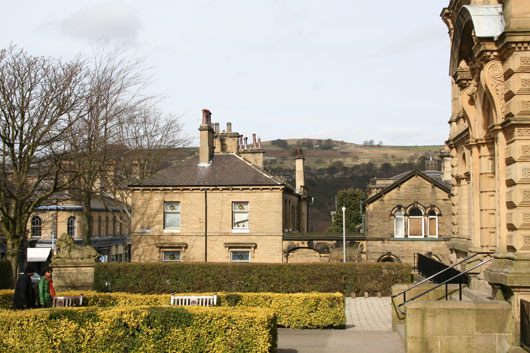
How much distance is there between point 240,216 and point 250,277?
31.4ft

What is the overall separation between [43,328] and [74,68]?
17.5 m

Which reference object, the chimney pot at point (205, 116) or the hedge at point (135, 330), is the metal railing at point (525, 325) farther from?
the chimney pot at point (205, 116)

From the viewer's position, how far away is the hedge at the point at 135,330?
13.5m

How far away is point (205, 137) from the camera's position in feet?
138

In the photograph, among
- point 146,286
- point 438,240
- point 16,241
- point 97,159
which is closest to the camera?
point 16,241

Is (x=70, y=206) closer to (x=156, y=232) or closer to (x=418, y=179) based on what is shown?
(x=156, y=232)

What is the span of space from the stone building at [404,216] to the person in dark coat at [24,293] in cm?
2551

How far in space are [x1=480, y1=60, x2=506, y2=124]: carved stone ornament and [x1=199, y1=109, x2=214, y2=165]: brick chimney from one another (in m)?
29.3

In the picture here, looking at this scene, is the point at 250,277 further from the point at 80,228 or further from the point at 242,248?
the point at 80,228

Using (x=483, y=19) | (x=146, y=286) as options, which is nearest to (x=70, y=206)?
(x=146, y=286)

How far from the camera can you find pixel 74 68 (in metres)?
29.0

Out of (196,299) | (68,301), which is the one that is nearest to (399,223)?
(196,299)

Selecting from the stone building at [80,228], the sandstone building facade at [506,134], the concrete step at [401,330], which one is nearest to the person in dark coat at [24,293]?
the concrete step at [401,330]

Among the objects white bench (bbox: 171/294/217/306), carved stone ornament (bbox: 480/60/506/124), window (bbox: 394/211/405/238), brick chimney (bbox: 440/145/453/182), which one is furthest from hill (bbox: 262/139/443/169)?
carved stone ornament (bbox: 480/60/506/124)
